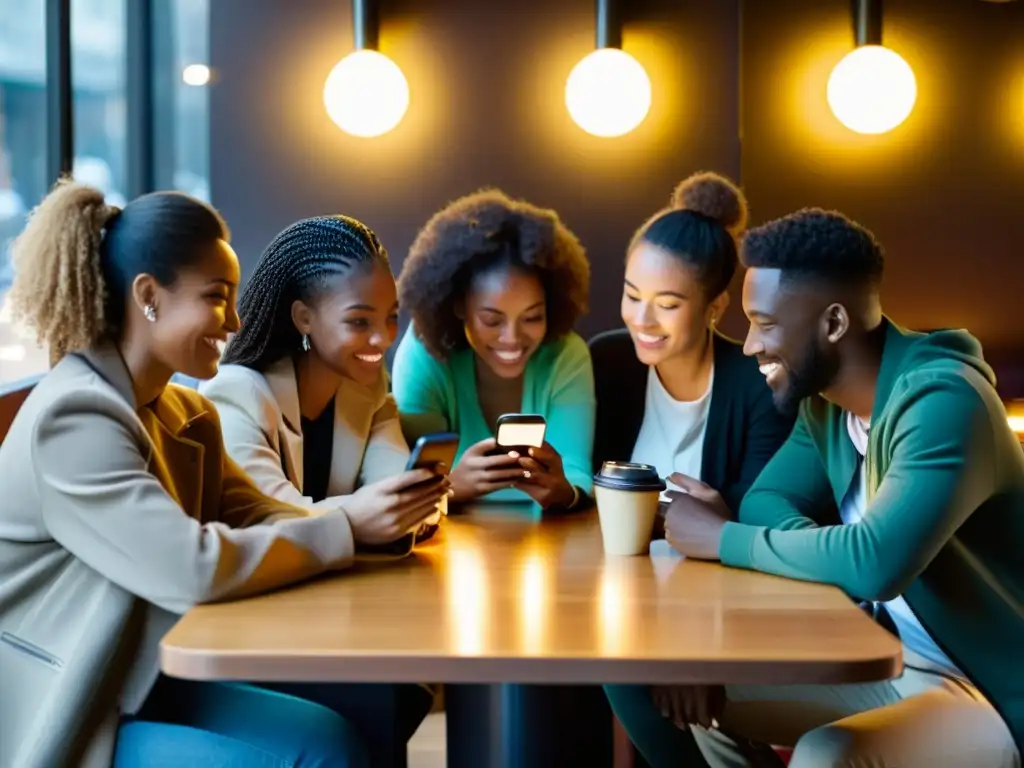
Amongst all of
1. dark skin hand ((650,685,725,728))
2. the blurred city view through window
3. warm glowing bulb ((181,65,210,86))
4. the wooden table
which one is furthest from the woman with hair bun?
warm glowing bulb ((181,65,210,86))

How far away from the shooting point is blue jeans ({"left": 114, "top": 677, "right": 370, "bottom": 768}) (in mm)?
1512

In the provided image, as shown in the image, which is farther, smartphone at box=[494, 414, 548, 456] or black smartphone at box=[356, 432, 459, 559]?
smartphone at box=[494, 414, 548, 456]

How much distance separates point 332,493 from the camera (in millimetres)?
2146

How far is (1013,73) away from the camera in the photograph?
3.65 meters

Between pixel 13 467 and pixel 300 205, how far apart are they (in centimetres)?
225

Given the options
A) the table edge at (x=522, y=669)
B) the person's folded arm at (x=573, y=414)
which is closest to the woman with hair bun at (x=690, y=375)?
the person's folded arm at (x=573, y=414)

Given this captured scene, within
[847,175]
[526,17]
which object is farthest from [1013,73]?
[526,17]

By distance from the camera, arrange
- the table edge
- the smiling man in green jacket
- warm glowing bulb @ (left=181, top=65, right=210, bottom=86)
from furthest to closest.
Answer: warm glowing bulb @ (left=181, top=65, right=210, bottom=86), the smiling man in green jacket, the table edge

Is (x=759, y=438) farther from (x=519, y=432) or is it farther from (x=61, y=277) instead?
(x=61, y=277)

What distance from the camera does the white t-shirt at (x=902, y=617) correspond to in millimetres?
1743

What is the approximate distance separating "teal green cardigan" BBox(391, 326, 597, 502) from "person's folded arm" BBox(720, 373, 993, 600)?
32.0 inches

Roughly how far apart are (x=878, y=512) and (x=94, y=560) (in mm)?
978

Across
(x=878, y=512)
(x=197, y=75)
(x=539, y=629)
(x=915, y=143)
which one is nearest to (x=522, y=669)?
(x=539, y=629)

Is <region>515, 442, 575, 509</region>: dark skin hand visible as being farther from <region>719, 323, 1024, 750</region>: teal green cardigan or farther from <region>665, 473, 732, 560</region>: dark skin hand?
<region>719, 323, 1024, 750</region>: teal green cardigan
